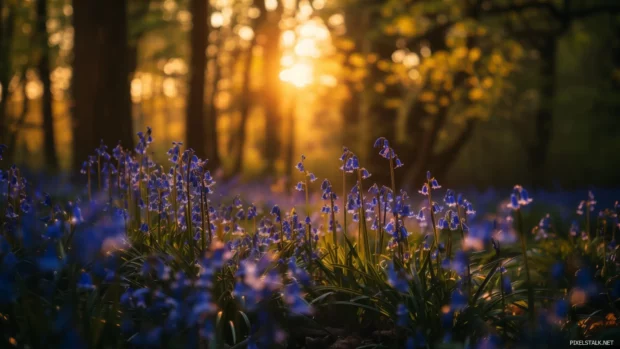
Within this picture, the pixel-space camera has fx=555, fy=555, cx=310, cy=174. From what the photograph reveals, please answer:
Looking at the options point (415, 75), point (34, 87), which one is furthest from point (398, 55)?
point (34, 87)

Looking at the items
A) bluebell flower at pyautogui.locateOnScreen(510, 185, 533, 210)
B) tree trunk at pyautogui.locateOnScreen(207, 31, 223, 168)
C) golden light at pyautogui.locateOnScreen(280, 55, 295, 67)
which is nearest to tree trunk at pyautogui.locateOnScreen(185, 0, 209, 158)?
tree trunk at pyautogui.locateOnScreen(207, 31, 223, 168)

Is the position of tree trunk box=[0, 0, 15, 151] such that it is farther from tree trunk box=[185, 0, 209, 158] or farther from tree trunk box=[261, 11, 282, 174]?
tree trunk box=[261, 11, 282, 174]

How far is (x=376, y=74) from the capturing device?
17266mm

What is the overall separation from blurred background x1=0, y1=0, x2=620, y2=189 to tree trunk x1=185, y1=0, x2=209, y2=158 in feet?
0.12

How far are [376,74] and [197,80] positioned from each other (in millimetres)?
5900

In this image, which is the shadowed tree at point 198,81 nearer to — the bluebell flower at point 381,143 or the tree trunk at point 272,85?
the tree trunk at point 272,85

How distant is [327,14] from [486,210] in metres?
11.2

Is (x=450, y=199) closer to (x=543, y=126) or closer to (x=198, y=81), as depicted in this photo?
(x=198, y=81)

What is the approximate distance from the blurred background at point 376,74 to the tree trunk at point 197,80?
4 cm

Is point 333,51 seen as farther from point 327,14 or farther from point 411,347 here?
point 411,347

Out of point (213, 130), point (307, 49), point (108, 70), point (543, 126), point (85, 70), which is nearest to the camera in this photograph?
point (108, 70)

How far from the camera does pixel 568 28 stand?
14008 millimetres

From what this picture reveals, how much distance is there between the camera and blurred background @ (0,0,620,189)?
1115 centimetres

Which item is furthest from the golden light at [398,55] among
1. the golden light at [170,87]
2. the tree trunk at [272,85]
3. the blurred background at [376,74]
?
the golden light at [170,87]
